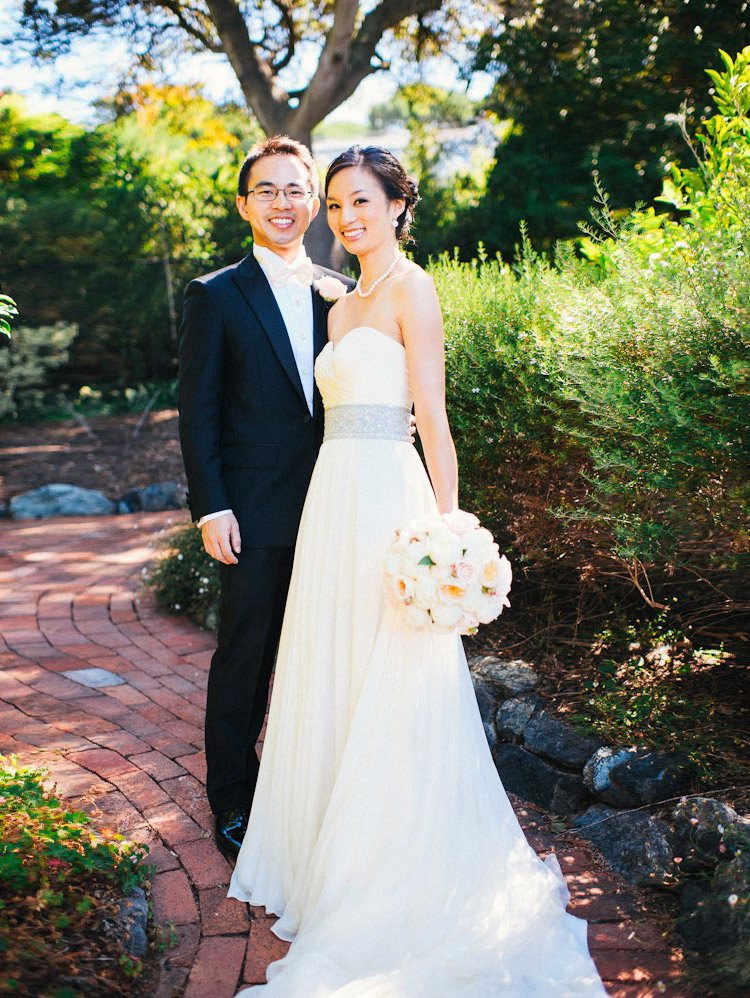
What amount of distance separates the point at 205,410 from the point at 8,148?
10.6m

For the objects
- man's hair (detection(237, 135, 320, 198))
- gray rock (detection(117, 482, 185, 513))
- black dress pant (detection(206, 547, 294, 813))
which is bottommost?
gray rock (detection(117, 482, 185, 513))

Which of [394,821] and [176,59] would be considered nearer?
[394,821]

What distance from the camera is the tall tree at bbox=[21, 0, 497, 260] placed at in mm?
8523

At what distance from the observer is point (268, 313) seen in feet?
9.04

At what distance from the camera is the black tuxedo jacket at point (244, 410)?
2693mm

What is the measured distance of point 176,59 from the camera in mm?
10031

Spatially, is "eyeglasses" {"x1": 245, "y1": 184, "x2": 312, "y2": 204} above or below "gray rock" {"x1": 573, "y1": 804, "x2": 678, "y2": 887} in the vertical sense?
above

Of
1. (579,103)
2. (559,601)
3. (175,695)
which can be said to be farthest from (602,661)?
(579,103)

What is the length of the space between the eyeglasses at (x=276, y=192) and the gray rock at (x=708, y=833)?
221 cm

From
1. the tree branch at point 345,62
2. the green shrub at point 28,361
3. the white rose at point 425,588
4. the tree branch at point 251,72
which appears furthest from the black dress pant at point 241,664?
the green shrub at point 28,361

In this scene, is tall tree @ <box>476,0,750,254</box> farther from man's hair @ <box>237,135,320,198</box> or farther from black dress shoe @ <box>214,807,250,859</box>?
black dress shoe @ <box>214,807,250,859</box>

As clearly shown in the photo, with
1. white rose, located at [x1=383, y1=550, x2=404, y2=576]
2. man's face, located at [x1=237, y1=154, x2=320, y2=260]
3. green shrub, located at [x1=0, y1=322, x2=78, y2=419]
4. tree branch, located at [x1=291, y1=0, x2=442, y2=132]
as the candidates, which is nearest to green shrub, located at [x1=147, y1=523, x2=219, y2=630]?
man's face, located at [x1=237, y1=154, x2=320, y2=260]

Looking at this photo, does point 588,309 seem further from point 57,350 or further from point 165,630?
point 57,350

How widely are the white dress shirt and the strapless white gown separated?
0.24m
